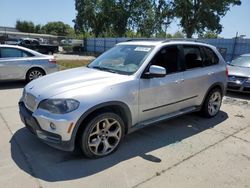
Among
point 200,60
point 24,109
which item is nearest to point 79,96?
point 24,109

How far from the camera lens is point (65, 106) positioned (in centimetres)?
314

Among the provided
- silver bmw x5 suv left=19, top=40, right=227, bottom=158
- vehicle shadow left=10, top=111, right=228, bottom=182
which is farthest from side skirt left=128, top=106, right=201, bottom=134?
vehicle shadow left=10, top=111, right=228, bottom=182

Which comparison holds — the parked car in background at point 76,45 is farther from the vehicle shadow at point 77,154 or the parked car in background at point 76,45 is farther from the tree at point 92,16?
the vehicle shadow at point 77,154

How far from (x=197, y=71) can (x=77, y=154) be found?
2793 millimetres

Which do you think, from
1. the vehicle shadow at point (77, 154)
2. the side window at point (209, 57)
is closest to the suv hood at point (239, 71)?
the side window at point (209, 57)

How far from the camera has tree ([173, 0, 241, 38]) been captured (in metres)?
32.8

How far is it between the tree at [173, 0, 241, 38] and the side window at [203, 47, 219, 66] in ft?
99.8

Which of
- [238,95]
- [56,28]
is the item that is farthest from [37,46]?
[56,28]

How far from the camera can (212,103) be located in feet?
18.0

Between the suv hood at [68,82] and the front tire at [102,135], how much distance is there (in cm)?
51

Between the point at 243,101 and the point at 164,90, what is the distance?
14.3 ft

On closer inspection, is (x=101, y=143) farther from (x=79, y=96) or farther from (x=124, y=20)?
(x=124, y=20)

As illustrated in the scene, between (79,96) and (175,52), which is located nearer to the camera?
(79,96)

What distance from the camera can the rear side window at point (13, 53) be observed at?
8.16 metres
